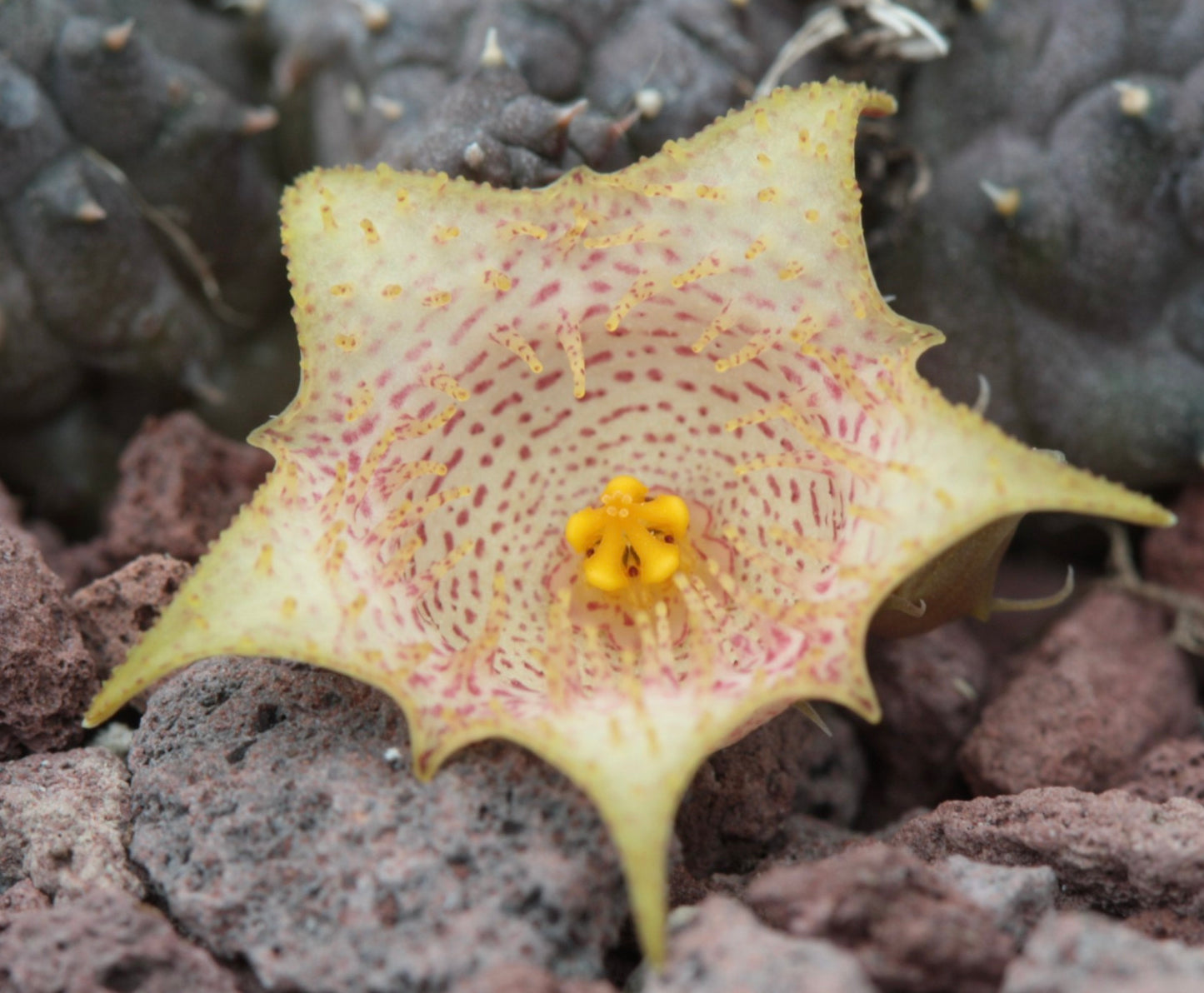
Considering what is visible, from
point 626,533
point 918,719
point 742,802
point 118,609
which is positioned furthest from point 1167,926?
point 118,609

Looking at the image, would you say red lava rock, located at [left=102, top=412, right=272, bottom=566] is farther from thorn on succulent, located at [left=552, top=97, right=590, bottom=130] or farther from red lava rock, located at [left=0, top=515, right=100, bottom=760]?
thorn on succulent, located at [left=552, top=97, right=590, bottom=130]

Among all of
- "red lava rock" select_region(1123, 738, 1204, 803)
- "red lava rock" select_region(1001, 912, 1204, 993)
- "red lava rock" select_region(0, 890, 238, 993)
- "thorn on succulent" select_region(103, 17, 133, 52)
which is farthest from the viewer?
"thorn on succulent" select_region(103, 17, 133, 52)

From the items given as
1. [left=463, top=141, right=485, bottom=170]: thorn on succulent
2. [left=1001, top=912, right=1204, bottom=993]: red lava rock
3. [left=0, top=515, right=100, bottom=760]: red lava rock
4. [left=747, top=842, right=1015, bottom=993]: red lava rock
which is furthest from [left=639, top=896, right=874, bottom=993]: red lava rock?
[left=463, top=141, right=485, bottom=170]: thorn on succulent

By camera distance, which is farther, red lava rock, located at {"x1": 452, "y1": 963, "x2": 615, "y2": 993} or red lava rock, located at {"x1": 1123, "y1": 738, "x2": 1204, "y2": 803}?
red lava rock, located at {"x1": 1123, "y1": 738, "x2": 1204, "y2": 803}

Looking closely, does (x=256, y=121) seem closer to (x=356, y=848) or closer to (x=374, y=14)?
(x=374, y=14)

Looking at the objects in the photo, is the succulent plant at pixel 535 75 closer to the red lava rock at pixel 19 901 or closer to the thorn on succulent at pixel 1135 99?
the thorn on succulent at pixel 1135 99

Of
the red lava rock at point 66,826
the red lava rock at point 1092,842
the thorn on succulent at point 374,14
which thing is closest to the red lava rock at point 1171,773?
the red lava rock at point 1092,842
